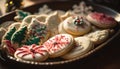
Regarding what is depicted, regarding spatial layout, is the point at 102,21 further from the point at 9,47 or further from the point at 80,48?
the point at 9,47

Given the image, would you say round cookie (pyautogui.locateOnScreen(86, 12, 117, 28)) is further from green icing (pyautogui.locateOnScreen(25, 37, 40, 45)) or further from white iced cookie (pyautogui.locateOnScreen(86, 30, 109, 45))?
green icing (pyautogui.locateOnScreen(25, 37, 40, 45))

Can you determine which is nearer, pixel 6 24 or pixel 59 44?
pixel 59 44

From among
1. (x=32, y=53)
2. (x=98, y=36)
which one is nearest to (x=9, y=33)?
(x=32, y=53)

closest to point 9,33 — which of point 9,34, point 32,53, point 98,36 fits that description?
point 9,34

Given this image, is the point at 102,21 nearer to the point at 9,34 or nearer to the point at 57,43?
the point at 57,43

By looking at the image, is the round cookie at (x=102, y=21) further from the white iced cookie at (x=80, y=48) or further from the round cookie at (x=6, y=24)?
the round cookie at (x=6, y=24)

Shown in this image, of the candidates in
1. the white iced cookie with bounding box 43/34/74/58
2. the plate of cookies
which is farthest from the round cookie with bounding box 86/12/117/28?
the white iced cookie with bounding box 43/34/74/58
